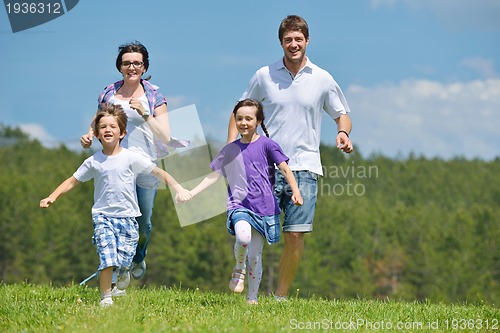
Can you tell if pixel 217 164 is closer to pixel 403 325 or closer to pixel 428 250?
pixel 403 325

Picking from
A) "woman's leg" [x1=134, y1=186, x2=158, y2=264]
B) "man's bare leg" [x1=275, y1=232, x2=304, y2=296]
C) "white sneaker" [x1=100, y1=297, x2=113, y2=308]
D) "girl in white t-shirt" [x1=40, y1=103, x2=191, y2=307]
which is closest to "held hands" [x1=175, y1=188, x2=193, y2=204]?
"girl in white t-shirt" [x1=40, y1=103, x2=191, y2=307]

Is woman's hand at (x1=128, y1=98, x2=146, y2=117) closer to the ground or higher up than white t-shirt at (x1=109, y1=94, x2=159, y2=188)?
higher up

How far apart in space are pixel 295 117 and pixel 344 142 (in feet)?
1.98

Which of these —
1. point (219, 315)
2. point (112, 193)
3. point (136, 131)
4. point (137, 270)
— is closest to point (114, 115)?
point (136, 131)

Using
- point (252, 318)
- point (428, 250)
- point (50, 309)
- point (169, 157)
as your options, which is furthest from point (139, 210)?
point (428, 250)

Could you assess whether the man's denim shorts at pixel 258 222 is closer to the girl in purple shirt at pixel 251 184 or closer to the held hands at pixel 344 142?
the girl in purple shirt at pixel 251 184

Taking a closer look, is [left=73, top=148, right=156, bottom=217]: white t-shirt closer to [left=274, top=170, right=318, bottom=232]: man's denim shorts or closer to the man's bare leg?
[left=274, top=170, right=318, bottom=232]: man's denim shorts

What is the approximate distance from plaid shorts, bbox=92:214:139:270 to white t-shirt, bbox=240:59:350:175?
1.80m

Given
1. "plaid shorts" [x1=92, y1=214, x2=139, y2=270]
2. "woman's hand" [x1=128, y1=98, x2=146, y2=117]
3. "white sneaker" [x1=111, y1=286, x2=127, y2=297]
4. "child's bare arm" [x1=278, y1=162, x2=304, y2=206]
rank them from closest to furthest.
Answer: "plaid shorts" [x1=92, y1=214, x2=139, y2=270] → "child's bare arm" [x1=278, y1=162, x2=304, y2=206] → "woman's hand" [x1=128, y1=98, x2=146, y2=117] → "white sneaker" [x1=111, y1=286, x2=127, y2=297]

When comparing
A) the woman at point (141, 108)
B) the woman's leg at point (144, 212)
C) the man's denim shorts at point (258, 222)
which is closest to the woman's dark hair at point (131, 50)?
the woman at point (141, 108)

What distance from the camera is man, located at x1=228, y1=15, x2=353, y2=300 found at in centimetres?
880

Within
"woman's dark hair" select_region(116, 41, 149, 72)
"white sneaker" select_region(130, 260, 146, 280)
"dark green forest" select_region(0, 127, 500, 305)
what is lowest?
"dark green forest" select_region(0, 127, 500, 305)

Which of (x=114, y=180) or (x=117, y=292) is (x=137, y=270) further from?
(x=114, y=180)

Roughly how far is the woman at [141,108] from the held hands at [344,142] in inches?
71.9
